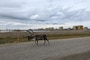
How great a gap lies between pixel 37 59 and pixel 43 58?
1.96ft

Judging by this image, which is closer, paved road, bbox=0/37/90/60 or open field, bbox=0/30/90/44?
paved road, bbox=0/37/90/60

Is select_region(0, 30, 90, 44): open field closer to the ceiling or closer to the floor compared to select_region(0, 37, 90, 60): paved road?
closer to the ceiling

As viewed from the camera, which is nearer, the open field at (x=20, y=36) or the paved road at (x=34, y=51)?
the paved road at (x=34, y=51)

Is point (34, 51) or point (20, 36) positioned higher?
point (20, 36)

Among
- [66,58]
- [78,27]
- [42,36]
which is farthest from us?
[78,27]

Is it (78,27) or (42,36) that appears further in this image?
(78,27)

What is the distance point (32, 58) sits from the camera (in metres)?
13.9

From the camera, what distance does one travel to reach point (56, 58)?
14047 millimetres

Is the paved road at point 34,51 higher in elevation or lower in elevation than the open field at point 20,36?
lower

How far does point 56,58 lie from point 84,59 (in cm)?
194

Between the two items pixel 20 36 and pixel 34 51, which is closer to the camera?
pixel 34 51

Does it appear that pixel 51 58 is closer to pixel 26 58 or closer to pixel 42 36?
pixel 26 58

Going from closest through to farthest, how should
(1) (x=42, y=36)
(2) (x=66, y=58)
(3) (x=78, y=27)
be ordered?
(2) (x=66, y=58)
(1) (x=42, y=36)
(3) (x=78, y=27)

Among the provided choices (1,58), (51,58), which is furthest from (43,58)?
(1,58)
